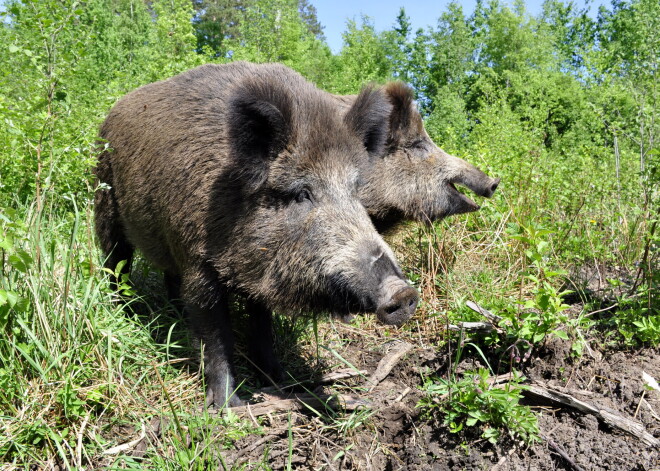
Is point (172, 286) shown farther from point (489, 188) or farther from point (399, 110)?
point (489, 188)

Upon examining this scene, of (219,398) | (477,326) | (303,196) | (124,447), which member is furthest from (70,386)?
(477,326)

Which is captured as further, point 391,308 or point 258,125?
point 258,125

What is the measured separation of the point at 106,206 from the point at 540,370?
359 centimetres

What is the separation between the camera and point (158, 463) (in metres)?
2.82

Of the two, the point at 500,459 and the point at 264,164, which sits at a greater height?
the point at 264,164

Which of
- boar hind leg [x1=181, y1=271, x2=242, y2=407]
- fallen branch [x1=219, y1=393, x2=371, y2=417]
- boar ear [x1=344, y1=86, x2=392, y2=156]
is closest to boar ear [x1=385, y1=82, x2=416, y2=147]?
boar ear [x1=344, y1=86, x2=392, y2=156]

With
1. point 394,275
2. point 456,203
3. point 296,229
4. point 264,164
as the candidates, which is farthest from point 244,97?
point 456,203

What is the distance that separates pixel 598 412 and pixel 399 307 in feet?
4.16

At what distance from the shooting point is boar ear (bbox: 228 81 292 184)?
11.3ft

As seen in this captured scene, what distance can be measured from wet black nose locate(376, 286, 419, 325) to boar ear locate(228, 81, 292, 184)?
120cm

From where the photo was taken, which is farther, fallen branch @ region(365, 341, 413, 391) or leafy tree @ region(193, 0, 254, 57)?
leafy tree @ region(193, 0, 254, 57)

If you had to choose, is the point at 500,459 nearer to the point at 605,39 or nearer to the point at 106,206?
the point at 106,206

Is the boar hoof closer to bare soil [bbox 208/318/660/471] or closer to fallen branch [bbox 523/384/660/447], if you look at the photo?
bare soil [bbox 208/318/660/471]

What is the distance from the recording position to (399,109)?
6047 millimetres
